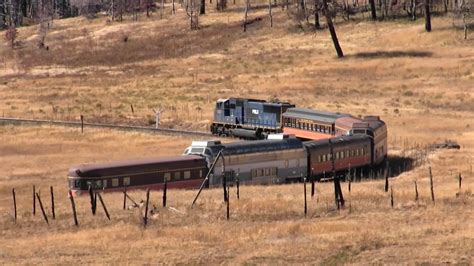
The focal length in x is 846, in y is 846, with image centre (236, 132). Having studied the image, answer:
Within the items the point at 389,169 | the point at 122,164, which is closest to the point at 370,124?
the point at 389,169

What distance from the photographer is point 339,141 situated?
59.6m

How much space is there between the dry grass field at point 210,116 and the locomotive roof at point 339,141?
532 centimetres

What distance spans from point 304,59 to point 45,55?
5130 cm

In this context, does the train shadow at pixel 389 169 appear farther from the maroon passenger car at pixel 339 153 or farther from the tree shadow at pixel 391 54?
the tree shadow at pixel 391 54

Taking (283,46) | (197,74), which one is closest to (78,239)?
(197,74)

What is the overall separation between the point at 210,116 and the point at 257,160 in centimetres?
3171

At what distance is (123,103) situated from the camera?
321 feet

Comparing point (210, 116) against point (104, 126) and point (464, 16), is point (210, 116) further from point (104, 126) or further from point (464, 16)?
point (464, 16)

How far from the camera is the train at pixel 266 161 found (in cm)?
5047

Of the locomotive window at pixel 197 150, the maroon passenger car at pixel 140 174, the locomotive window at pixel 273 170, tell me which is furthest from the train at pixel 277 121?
the maroon passenger car at pixel 140 174

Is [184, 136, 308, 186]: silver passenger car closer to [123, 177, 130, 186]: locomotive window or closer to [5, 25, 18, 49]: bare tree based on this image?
[123, 177, 130, 186]: locomotive window

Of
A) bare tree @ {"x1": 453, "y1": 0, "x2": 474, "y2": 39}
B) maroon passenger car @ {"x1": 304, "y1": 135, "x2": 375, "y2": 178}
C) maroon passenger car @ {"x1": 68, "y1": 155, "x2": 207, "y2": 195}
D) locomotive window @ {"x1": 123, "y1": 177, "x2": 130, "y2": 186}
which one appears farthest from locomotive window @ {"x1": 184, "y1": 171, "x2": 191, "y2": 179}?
bare tree @ {"x1": 453, "y1": 0, "x2": 474, "y2": 39}

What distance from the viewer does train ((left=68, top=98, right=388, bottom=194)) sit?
166ft

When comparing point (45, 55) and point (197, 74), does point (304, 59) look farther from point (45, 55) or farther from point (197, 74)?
point (45, 55)
